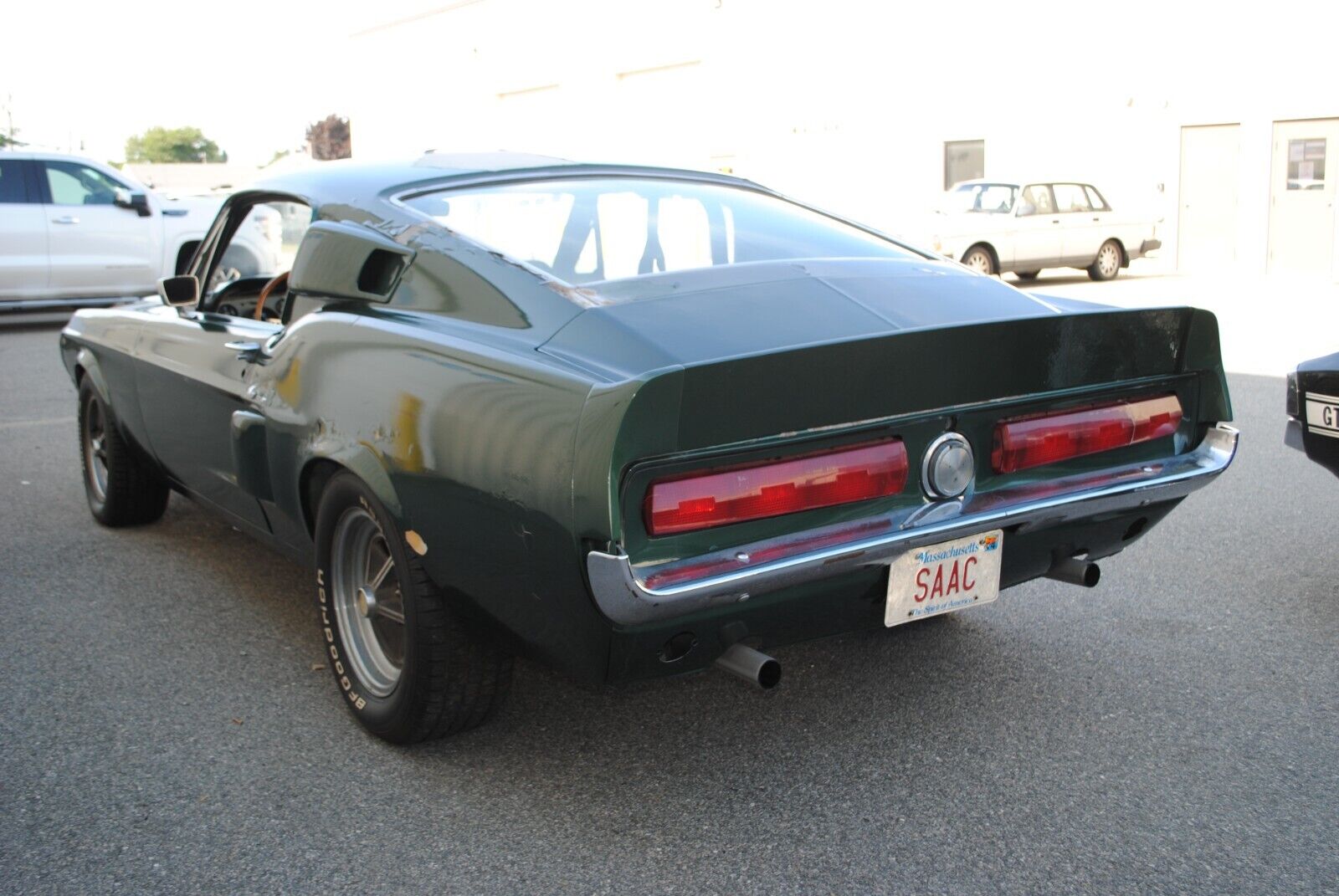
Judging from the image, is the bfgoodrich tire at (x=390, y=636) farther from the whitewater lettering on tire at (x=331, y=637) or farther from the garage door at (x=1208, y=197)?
the garage door at (x=1208, y=197)

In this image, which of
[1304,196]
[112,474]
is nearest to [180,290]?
[112,474]

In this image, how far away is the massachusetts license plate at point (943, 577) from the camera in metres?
2.76

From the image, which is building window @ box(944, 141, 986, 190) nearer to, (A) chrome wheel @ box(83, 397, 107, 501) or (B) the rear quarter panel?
(A) chrome wheel @ box(83, 397, 107, 501)

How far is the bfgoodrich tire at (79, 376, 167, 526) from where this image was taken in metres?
4.98

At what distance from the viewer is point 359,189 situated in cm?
344

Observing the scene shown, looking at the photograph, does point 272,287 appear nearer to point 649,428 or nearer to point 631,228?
point 631,228

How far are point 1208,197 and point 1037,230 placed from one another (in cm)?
476

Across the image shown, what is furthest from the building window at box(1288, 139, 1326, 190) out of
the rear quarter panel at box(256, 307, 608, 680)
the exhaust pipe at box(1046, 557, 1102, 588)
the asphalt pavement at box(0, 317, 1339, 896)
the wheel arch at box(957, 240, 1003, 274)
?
the rear quarter panel at box(256, 307, 608, 680)

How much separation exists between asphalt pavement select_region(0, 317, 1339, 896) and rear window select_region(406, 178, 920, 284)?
1.17 metres

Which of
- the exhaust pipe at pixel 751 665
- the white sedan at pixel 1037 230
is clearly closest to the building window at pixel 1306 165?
the white sedan at pixel 1037 230

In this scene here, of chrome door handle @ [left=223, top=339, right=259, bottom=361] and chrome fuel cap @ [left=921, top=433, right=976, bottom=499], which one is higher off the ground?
chrome door handle @ [left=223, top=339, right=259, bottom=361]

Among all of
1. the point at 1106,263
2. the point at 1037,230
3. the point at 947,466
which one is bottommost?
the point at 1106,263

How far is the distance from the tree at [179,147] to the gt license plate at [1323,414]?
129615mm

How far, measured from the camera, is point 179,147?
407 ft
